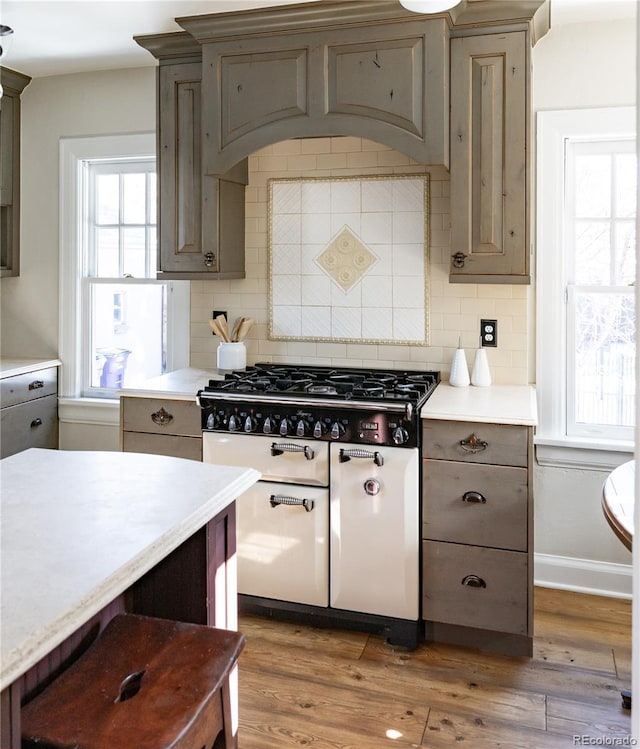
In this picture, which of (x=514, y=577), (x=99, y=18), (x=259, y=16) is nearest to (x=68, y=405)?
(x=99, y=18)

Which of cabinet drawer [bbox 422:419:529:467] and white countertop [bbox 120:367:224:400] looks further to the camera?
white countertop [bbox 120:367:224:400]

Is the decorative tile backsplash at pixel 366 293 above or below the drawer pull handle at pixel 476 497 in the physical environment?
above

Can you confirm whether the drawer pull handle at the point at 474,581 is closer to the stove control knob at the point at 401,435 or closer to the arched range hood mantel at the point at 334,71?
the stove control knob at the point at 401,435

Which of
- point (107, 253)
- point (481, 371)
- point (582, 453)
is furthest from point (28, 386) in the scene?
point (582, 453)

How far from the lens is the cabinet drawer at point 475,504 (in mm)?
2664

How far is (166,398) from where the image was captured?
122 inches

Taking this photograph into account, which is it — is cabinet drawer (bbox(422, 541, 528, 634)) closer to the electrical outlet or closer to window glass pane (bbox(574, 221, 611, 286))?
the electrical outlet

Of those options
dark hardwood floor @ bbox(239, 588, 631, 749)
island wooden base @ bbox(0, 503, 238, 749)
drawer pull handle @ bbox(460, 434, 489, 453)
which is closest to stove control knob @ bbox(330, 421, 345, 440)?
drawer pull handle @ bbox(460, 434, 489, 453)

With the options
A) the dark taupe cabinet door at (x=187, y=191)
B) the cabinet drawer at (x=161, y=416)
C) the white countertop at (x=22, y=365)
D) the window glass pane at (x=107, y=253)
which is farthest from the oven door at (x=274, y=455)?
the window glass pane at (x=107, y=253)

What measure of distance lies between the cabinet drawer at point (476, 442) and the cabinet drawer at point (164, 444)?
3.33 feet

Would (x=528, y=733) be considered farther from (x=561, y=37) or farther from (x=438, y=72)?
(x=561, y=37)

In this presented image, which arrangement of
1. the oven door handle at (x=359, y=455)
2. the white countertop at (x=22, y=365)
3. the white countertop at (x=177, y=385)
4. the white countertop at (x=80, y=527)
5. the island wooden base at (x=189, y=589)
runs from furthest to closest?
1. the white countertop at (x=22, y=365)
2. the white countertop at (x=177, y=385)
3. the oven door handle at (x=359, y=455)
4. the island wooden base at (x=189, y=589)
5. the white countertop at (x=80, y=527)

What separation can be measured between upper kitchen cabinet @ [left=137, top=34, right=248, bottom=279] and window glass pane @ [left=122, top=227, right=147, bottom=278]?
0.58m

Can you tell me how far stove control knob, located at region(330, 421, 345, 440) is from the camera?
9.21 feet
